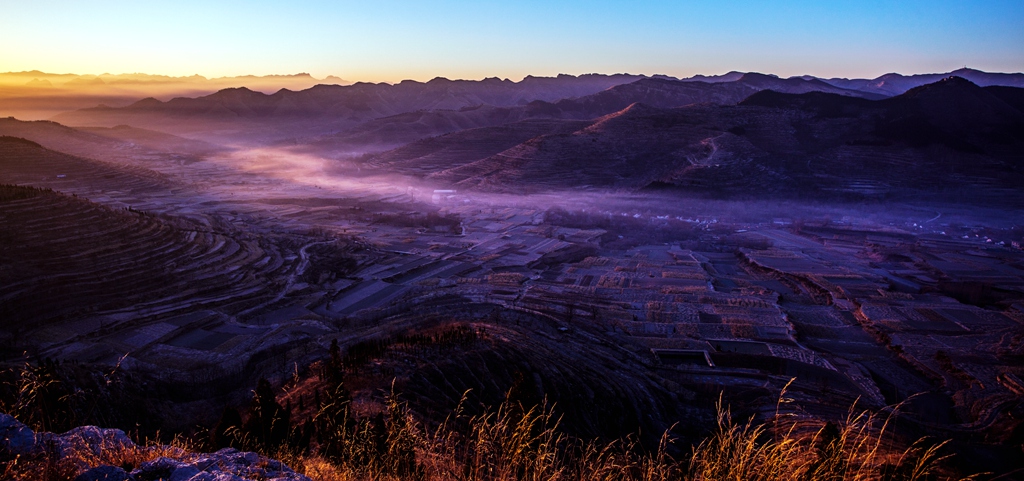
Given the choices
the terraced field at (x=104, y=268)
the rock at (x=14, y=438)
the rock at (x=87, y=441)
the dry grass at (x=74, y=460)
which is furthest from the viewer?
the terraced field at (x=104, y=268)

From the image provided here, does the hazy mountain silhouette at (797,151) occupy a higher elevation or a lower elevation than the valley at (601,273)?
higher

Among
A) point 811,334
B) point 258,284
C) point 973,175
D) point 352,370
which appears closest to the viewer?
point 352,370

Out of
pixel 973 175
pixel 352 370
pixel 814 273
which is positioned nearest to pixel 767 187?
pixel 973 175

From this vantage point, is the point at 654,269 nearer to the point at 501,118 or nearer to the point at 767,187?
the point at 767,187

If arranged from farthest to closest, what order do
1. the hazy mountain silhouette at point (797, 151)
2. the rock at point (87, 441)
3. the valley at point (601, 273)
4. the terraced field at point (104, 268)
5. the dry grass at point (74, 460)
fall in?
1. the hazy mountain silhouette at point (797, 151)
2. the terraced field at point (104, 268)
3. the valley at point (601, 273)
4. the rock at point (87, 441)
5. the dry grass at point (74, 460)

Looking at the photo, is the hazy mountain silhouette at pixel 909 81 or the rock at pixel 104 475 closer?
the rock at pixel 104 475

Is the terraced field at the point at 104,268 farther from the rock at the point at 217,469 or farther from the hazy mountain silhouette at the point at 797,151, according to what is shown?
the hazy mountain silhouette at the point at 797,151

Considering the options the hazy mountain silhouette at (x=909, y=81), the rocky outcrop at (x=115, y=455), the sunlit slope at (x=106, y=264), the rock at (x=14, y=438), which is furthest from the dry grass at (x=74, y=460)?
the hazy mountain silhouette at (x=909, y=81)

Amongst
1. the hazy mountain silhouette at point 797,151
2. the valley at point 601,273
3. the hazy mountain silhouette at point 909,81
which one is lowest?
the valley at point 601,273

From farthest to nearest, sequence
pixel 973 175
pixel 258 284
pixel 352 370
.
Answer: pixel 973 175
pixel 258 284
pixel 352 370
